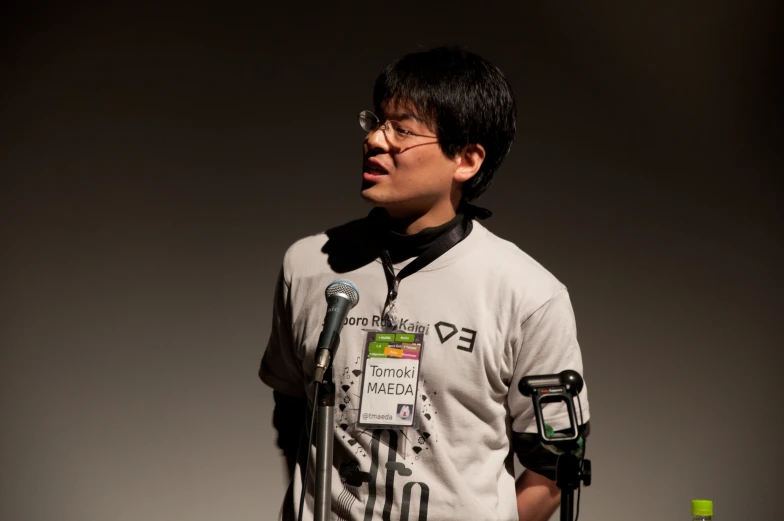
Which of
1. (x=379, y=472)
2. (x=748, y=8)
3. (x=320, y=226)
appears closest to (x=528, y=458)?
(x=379, y=472)

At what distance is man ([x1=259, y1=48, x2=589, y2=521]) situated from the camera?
1.82 m

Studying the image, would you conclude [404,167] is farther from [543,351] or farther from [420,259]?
[543,351]

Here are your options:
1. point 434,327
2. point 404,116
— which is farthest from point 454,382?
A: point 404,116

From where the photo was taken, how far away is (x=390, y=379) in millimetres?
1854

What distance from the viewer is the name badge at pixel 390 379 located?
183 centimetres

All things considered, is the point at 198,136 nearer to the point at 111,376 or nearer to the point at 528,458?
the point at 111,376

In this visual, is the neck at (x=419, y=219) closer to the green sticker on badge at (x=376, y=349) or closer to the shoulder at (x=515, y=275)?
the shoulder at (x=515, y=275)

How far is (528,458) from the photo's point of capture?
6.27ft

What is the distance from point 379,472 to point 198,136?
174cm

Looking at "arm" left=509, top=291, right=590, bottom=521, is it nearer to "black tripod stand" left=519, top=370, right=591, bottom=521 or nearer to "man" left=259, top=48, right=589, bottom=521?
"man" left=259, top=48, right=589, bottom=521

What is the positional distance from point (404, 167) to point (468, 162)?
21cm

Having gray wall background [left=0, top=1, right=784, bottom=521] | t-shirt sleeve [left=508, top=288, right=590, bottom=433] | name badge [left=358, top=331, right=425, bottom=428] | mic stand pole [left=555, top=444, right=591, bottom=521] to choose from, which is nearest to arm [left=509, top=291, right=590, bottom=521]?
t-shirt sleeve [left=508, top=288, right=590, bottom=433]

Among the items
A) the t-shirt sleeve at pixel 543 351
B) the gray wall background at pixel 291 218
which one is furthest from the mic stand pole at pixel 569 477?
the gray wall background at pixel 291 218

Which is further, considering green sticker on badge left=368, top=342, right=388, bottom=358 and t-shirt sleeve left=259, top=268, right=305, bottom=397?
t-shirt sleeve left=259, top=268, right=305, bottom=397
